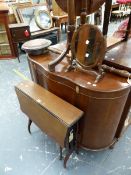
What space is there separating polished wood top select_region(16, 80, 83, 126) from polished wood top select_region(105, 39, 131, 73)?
1.68 feet

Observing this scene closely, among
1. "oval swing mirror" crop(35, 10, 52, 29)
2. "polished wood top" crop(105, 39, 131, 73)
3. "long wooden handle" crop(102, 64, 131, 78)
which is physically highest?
"oval swing mirror" crop(35, 10, 52, 29)

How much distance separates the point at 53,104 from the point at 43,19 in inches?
115

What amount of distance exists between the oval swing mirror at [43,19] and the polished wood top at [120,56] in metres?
2.34

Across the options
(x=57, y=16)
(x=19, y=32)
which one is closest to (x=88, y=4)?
(x=19, y=32)

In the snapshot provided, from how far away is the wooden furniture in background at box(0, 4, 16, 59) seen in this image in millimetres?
2992

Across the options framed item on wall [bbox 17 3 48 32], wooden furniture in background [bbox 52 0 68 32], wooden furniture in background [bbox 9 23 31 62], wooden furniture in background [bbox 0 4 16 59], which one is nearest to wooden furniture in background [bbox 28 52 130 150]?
wooden furniture in background [bbox 9 23 31 62]

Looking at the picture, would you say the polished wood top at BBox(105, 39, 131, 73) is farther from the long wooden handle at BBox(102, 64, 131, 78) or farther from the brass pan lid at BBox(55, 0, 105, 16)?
the brass pan lid at BBox(55, 0, 105, 16)

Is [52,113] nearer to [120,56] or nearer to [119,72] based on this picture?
[119,72]

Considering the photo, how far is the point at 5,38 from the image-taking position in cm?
329

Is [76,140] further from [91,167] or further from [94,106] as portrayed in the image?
[94,106]

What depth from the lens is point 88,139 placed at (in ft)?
4.79

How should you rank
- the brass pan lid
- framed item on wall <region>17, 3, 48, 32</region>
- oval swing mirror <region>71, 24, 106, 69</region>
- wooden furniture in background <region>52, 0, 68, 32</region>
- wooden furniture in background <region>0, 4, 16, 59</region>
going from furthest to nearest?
wooden furniture in background <region>52, 0, 68, 32</region> → framed item on wall <region>17, 3, 48, 32</region> → wooden furniture in background <region>0, 4, 16, 59</region> → the brass pan lid → oval swing mirror <region>71, 24, 106, 69</region>

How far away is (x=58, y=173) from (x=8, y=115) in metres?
1.01

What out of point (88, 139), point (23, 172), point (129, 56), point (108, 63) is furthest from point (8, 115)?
point (129, 56)
